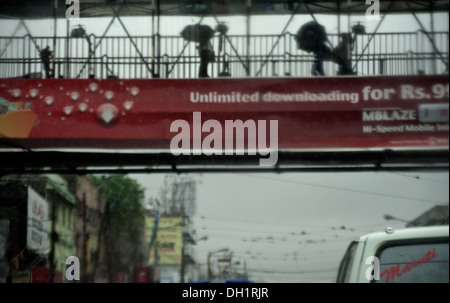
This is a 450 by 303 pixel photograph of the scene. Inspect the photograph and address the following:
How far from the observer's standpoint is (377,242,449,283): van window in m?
2.67

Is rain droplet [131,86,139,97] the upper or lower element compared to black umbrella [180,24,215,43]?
lower

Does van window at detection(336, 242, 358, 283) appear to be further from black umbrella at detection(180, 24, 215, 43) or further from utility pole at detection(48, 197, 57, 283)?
black umbrella at detection(180, 24, 215, 43)

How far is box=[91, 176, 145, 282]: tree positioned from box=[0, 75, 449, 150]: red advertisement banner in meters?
0.46

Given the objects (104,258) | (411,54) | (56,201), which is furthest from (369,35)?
(56,201)

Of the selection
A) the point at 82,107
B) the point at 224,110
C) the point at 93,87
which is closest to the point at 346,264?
the point at 224,110

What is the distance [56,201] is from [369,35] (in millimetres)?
2954

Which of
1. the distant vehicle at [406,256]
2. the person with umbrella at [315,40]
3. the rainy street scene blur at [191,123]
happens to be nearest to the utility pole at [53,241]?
the rainy street scene blur at [191,123]

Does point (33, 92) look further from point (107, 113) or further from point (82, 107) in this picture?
point (107, 113)

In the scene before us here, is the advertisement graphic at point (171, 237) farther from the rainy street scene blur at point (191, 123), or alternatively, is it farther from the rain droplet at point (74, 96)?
the rain droplet at point (74, 96)

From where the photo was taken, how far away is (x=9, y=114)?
225 inches

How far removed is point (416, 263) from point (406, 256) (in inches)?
1.9

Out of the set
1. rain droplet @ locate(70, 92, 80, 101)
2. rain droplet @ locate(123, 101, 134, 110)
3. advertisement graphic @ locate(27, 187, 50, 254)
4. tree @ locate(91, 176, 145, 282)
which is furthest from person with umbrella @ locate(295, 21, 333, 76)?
advertisement graphic @ locate(27, 187, 50, 254)

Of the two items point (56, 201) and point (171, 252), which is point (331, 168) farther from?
point (56, 201)

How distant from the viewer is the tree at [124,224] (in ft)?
12.9
